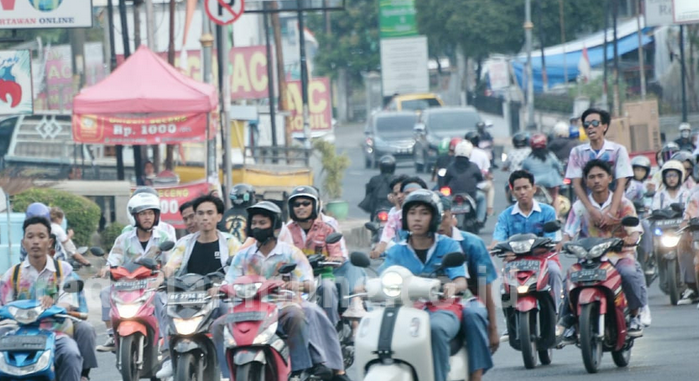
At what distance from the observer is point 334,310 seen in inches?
454

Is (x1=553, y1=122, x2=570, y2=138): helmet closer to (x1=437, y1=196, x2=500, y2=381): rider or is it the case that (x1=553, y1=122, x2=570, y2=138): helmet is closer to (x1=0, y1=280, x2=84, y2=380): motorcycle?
(x1=437, y1=196, x2=500, y2=381): rider

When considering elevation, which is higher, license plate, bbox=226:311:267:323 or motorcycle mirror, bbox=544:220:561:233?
motorcycle mirror, bbox=544:220:561:233

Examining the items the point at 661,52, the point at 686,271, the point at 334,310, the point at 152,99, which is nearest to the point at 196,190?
the point at 152,99

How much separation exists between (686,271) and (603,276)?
418cm

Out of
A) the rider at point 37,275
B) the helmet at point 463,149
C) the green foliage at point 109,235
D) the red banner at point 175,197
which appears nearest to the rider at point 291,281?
the rider at point 37,275

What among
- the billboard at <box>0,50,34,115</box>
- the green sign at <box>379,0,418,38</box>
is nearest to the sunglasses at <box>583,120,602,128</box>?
the billboard at <box>0,50,34,115</box>

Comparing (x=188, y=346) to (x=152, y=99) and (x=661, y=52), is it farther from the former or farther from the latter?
(x=661, y=52)

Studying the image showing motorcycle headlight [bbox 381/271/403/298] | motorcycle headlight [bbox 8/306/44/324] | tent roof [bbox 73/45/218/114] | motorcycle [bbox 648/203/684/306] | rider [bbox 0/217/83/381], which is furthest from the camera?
tent roof [bbox 73/45/218/114]

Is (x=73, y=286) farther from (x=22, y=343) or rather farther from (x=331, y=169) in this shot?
(x=331, y=169)

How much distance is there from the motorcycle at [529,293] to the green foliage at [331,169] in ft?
61.6

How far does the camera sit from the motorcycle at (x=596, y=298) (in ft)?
36.8

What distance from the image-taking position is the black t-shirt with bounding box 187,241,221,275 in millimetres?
10859

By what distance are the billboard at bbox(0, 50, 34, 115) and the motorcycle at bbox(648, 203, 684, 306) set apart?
8677mm

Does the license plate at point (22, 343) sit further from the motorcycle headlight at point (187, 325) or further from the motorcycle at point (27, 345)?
the motorcycle headlight at point (187, 325)
